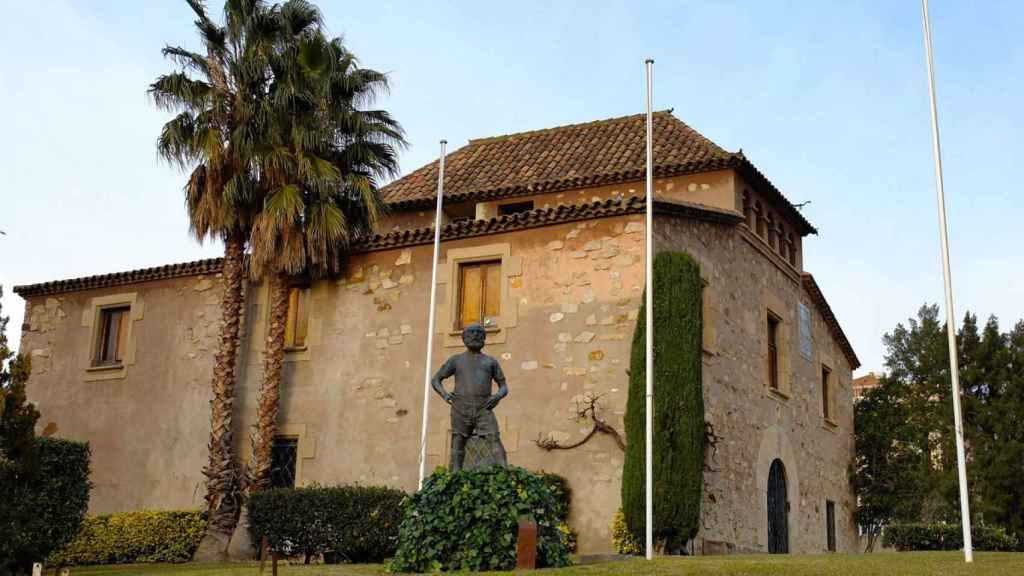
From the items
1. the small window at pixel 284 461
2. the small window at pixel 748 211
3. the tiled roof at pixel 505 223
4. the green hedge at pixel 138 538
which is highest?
the small window at pixel 748 211

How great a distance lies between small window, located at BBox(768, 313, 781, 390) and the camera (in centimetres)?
2116

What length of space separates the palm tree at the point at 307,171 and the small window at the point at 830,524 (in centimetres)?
1134

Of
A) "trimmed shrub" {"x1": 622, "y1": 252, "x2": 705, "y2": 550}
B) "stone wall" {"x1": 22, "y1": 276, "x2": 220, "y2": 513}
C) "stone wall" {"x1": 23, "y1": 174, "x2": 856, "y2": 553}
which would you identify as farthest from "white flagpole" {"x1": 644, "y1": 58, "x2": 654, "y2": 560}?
"stone wall" {"x1": 22, "y1": 276, "x2": 220, "y2": 513}

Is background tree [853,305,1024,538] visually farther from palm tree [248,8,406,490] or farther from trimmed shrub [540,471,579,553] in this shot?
palm tree [248,8,406,490]

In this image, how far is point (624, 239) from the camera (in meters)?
17.6

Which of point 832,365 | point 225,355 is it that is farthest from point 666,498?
point 832,365

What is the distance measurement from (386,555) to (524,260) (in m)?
5.29

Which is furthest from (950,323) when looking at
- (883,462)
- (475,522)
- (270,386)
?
(883,462)

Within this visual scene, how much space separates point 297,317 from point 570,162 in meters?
6.07

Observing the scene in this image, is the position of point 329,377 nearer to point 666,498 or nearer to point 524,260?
point 524,260

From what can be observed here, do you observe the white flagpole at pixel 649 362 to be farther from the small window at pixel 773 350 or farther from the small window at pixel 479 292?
the small window at pixel 773 350

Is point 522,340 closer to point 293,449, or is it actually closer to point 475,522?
point 293,449

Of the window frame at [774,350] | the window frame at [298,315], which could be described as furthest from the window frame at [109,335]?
the window frame at [774,350]

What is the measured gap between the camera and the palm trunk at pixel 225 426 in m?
18.6
